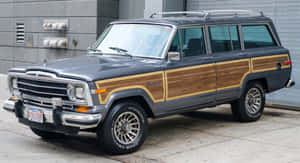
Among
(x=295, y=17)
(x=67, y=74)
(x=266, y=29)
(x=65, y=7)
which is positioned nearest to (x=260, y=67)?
(x=266, y=29)

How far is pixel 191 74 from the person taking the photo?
7.63 m

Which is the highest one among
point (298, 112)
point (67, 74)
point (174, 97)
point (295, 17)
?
point (295, 17)

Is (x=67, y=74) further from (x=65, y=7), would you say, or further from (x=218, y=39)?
(x=65, y=7)

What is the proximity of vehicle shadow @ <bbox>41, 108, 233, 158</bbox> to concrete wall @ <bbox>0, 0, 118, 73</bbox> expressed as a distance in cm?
550

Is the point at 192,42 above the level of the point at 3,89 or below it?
above

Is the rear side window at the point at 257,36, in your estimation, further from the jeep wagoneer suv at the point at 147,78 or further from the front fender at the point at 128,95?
the front fender at the point at 128,95

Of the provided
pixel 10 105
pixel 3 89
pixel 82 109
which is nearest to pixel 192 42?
pixel 82 109

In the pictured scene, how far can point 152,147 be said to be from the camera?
7.18 metres

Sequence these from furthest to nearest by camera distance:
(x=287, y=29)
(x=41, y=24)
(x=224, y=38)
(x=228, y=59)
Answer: (x=41, y=24)
(x=287, y=29)
(x=224, y=38)
(x=228, y=59)

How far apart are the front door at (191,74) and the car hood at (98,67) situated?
370 mm

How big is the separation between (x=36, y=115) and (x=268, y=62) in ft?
14.8

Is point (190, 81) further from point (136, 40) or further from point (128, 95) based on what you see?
point (128, 95)

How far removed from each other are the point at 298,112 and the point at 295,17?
7.15 feet

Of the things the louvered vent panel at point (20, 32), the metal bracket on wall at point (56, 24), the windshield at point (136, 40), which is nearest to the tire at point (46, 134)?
the windshield at point (136, 40)
